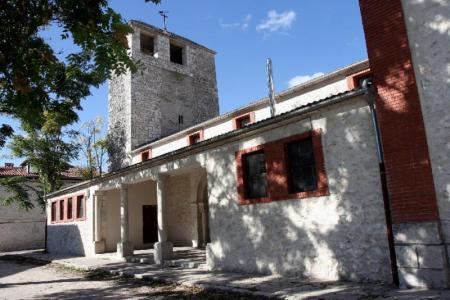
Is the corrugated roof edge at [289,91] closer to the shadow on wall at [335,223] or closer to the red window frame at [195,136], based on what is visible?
the red window frame at [195,136]

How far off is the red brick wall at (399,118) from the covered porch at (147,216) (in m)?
10.4

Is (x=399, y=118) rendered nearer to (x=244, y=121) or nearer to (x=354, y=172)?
(x=354, y=172)

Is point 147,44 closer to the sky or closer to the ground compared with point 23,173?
closer to the sky

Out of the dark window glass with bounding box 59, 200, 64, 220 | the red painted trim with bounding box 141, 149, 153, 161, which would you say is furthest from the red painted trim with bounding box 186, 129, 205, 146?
the dark window glass with bounding box 59, 200, 64, 220

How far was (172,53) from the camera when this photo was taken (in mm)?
28938

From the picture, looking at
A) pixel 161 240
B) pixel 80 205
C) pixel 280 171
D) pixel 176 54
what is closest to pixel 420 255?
pixel 280 171

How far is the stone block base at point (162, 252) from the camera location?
1361cm

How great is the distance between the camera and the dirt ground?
8898mm

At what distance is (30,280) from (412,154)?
491 inches

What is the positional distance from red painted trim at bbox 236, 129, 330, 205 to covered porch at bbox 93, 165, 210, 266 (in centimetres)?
682

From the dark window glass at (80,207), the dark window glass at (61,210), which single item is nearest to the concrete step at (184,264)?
the dark window glass at (80,207)

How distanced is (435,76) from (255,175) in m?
5.07

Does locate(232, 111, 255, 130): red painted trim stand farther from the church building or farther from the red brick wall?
the red brick wall

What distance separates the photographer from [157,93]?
25.5 m
